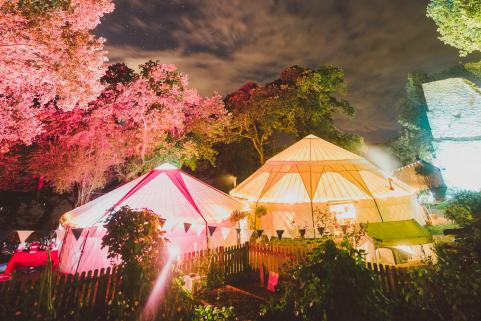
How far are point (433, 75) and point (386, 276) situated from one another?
28136 mm

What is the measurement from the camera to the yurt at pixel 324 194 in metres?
10.8

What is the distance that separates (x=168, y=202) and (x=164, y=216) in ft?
1.93

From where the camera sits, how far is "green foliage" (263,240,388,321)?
2555 mm

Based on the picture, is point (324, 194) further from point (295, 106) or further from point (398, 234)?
point (295, 106)

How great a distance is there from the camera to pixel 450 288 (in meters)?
2.69

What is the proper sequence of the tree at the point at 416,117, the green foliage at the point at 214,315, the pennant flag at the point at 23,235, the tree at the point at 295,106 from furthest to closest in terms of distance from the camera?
the tree at the point at 416,117 → the tree at the point at 295,106 → the pennant flag at the point at 23,235 → the green foliage at the point at 214,315

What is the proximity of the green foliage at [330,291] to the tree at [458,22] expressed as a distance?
1675 centimetres

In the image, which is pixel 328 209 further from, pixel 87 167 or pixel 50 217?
pixel 50 217

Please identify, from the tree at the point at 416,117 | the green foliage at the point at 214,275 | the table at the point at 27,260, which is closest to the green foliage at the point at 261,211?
the green foliage at the point at 214,275

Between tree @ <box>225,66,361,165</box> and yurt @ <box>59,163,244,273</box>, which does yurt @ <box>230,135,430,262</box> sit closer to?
yurt @ <box>59,163,244,273</box>

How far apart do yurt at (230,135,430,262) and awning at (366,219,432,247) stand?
10.9 ft

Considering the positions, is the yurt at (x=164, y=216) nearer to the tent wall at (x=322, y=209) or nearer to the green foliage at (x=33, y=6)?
the tent wall at (x=322, y=209)

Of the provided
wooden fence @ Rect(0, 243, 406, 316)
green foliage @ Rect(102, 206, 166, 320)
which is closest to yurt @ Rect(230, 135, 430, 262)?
wooden fence @ Rect(0, 243, 406, 316)

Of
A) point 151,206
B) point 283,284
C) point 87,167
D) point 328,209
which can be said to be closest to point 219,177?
point 87,167
